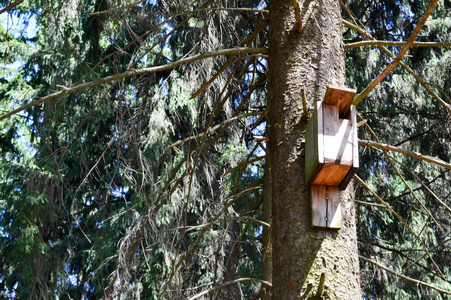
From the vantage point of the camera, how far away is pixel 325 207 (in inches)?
80.7

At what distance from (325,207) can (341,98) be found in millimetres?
450

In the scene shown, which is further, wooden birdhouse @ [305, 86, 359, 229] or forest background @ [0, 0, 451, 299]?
forest background @ [0, 0, 451, 299]

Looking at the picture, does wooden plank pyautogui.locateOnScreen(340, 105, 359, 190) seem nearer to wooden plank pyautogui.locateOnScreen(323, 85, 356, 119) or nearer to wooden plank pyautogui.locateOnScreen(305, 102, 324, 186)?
wooden plank pyautogui.locateOnScreen(323, 85, 356, 119)

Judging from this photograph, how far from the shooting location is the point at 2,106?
1100 centimetres

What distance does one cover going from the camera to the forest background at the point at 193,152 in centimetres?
409

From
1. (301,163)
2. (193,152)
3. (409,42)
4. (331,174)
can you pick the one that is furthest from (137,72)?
(193,152)

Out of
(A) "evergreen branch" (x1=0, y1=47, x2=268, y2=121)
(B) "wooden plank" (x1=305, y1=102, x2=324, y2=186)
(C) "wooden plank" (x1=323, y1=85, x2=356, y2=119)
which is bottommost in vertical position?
(B) "wooden plank" (x1=305, y1=102, x2=324, y2=186)

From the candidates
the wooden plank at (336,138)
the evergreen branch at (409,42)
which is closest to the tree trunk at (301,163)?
the wooden plank at (336,138)

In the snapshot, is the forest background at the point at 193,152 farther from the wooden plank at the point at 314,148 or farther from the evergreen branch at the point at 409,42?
the evergreen branch at the point at 409,42

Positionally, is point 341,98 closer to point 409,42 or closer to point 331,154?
point 331,154

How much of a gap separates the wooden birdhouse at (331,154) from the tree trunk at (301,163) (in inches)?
1.8

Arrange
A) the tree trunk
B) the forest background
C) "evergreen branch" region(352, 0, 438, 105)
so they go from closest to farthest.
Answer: "evergreen branch" region(352, 0, 438, 105) → the tree trunk → the forest background

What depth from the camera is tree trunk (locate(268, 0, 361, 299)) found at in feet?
6.49

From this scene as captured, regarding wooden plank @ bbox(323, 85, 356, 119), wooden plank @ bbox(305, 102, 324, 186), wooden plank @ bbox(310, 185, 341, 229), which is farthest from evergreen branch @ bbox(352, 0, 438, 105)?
wooden plank @ bbox(310, 185, 341, 229)
